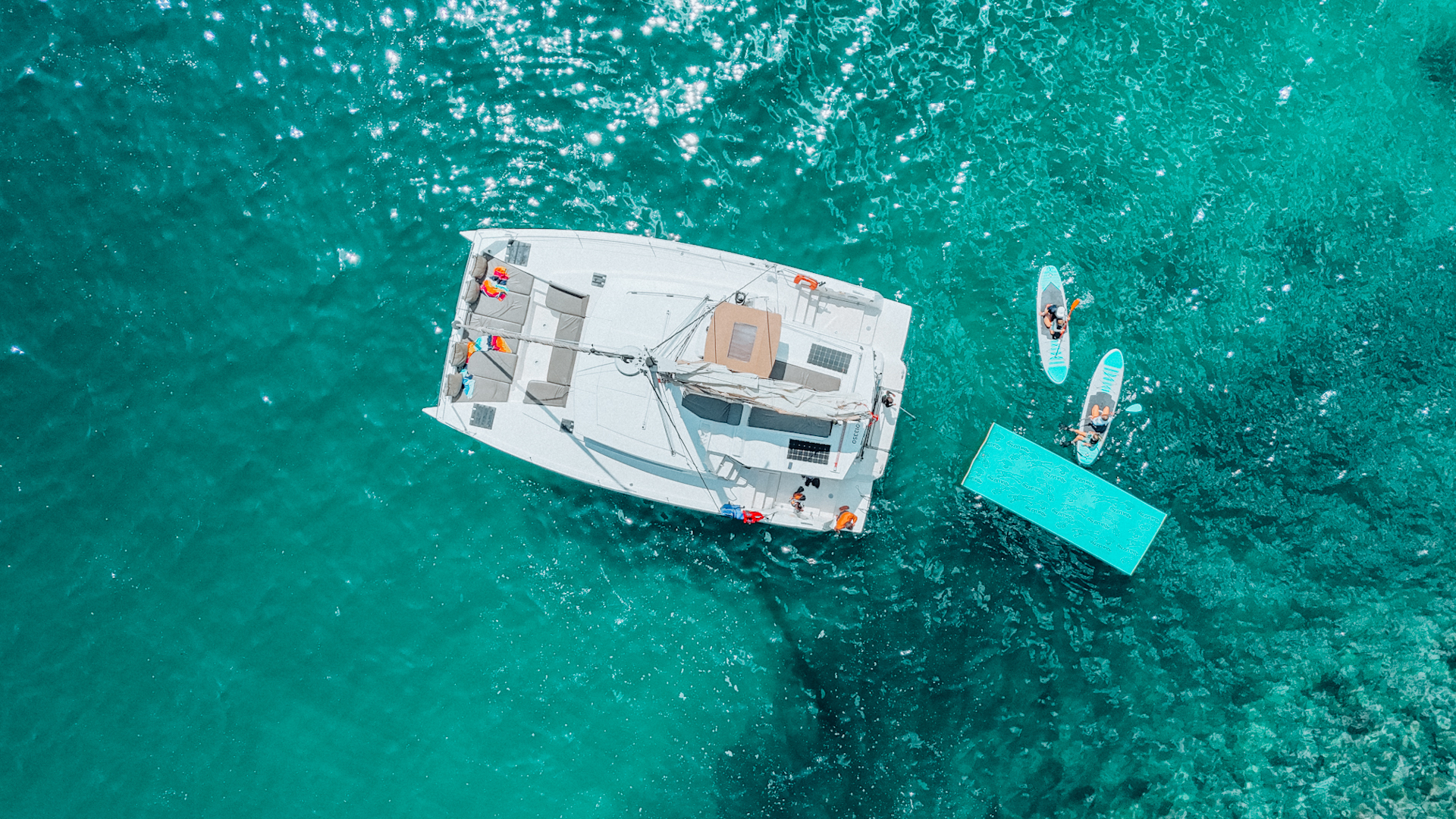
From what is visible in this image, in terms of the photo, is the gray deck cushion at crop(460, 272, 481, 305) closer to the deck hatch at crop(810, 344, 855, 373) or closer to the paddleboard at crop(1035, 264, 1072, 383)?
the deck hatch at crop(810, 344, 855, 373)

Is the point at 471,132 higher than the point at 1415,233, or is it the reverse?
the point at 1415,233

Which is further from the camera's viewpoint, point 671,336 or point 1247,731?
point 1247,731

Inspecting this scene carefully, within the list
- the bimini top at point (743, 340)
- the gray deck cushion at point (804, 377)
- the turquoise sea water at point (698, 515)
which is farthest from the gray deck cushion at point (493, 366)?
the gray deck cushion at point (804, 377)

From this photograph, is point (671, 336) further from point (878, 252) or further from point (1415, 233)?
point (1415, 233)

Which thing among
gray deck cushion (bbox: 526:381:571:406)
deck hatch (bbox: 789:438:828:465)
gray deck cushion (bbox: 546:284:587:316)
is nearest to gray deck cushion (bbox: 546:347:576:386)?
gray deck cushion (bbox: 526:381:571:406)

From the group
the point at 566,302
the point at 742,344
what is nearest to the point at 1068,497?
the point at 742,344

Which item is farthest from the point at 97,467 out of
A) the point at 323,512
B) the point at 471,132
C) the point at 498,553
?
the point at 471,132

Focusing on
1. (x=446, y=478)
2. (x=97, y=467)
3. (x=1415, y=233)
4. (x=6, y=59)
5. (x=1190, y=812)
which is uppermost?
(x=1415, y=233)
